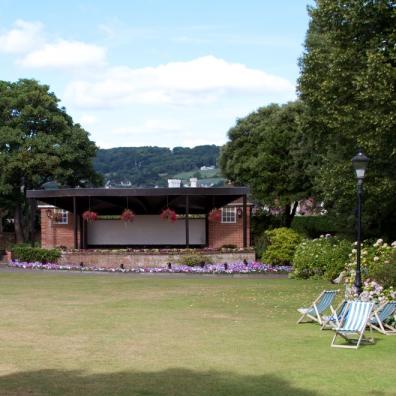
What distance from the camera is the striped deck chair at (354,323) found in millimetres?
11234

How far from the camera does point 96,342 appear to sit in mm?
11383

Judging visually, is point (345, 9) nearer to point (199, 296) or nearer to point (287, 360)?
point (199, 296)

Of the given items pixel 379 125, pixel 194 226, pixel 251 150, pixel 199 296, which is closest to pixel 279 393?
pixel 199 296

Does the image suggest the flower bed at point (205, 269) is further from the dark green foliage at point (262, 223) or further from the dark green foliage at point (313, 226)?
the dark green foliage at point (313, 226)

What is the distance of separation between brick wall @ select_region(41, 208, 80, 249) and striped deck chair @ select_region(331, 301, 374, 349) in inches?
1000

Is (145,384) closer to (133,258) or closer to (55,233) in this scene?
(133,258)

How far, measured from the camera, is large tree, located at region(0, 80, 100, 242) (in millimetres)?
41031

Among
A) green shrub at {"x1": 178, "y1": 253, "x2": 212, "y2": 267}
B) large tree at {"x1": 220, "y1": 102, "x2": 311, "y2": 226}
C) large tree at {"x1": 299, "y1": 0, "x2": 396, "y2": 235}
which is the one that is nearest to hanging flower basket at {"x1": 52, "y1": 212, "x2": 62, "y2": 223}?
green shrub at {"x1": 178, "y1": 253, "x2": 212, "y2": 267}

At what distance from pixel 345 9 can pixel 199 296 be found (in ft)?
37.4

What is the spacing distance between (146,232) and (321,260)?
11.8 m

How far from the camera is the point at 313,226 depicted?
43844 mm

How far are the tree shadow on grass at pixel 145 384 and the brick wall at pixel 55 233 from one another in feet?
89.8

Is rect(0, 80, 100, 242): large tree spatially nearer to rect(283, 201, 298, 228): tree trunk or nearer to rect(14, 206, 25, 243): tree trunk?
rect(14, 206, 25, 243): tree trunk

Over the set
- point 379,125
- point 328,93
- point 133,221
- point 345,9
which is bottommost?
point 133,221
